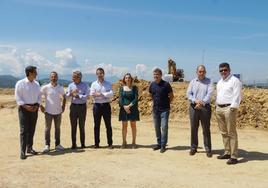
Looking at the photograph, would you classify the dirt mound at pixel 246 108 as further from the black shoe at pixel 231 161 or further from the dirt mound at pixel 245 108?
the black shoe at pixel 231 161

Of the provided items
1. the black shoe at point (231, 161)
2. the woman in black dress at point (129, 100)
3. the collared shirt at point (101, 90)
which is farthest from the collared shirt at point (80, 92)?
the black shoe at point (231, 161)

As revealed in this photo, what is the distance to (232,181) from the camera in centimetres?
739

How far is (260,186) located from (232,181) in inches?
19.4

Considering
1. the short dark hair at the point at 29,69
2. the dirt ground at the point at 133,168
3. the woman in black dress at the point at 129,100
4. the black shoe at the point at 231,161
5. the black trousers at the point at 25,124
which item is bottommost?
the dirt ground at the point at 133,168

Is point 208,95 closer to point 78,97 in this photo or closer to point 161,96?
point 161,96

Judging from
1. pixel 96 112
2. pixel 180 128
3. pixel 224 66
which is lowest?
pixel 180 128

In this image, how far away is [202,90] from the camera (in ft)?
30.8

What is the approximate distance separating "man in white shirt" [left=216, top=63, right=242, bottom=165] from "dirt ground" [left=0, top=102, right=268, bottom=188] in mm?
392

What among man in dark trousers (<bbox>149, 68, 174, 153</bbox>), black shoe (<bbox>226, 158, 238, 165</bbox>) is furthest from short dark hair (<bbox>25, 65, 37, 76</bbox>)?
black shoe (<bbox>226, 158, 238, 165</bbox>)

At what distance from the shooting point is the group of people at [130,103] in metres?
8.80

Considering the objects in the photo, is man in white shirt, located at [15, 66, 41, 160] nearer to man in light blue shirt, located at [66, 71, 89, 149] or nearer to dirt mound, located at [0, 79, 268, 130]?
man in light blue shirt, located at [66, 71, 89, 149]

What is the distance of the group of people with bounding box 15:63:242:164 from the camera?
880cm

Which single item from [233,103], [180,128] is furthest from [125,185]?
[180,128]

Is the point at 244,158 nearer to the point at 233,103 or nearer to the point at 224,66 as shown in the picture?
the point at 233,103
